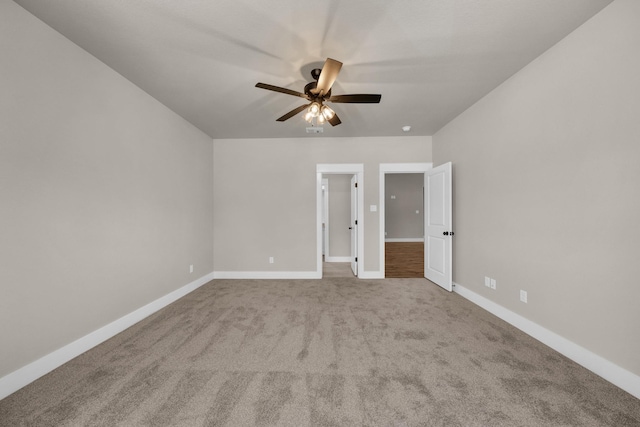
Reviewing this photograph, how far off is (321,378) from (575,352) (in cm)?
214

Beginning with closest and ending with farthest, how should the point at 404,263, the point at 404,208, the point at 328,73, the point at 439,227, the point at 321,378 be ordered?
1. the point at 321,378
2. the point at 328,73
3. the point at 439,227
4. the point at 404,263
5. the point at 404,208

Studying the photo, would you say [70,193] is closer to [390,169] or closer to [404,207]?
[390,169]

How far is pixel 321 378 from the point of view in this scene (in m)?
1.87

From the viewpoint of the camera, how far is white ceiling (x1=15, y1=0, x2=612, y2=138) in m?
1.81

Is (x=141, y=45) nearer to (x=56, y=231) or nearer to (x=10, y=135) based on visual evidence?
(x=10, y=135)

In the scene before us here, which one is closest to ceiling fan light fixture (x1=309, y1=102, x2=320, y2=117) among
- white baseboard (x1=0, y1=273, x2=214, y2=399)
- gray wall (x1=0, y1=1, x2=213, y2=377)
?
gray wall (x1=0, y1=1, x2=213, y2=377)

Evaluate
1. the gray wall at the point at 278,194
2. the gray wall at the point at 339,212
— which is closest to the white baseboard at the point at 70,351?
the gray wall at the point at 278,194

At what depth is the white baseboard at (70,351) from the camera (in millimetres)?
1719

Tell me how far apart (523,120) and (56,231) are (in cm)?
451

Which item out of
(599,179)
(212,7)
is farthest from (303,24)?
(599,179)

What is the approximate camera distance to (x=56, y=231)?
2.04 meters

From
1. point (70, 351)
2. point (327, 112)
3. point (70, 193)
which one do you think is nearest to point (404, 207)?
point (327, 112)

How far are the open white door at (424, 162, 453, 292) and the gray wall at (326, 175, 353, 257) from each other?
240 cm

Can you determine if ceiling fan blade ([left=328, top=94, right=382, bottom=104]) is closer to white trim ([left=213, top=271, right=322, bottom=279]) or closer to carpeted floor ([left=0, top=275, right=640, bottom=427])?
carpeted floor ([left=0, top=275, right=640, bottom=427])
